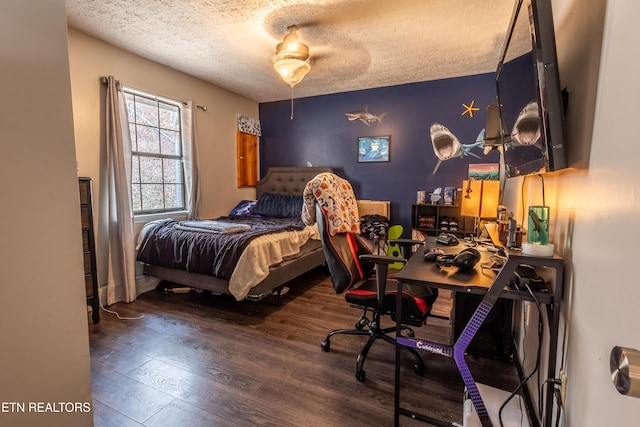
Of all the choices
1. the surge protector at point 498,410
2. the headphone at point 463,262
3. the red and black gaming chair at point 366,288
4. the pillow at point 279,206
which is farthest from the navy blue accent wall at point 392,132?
the surge protector at point 498,410

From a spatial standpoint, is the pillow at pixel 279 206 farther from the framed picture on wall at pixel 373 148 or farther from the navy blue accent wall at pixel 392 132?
the framed picture on wall at pixel 373 148

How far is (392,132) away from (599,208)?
3411mm

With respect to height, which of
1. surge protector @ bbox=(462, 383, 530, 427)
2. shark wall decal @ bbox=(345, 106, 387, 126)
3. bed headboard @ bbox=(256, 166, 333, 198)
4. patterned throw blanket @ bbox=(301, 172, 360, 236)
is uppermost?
shark wall decal @ bbox=(345, 106, 387, 126)

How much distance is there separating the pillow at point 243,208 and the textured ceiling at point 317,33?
5.63 feet

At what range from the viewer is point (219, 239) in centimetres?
271

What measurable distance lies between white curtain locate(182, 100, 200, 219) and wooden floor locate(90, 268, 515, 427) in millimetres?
1422

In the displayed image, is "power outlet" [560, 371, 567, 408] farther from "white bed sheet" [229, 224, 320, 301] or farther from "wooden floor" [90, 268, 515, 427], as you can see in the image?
"white bed sheet" [229, 224, 320, 301]

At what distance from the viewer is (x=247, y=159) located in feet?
15.3

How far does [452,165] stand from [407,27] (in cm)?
184

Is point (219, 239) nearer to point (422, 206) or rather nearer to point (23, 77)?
point (23, 77)

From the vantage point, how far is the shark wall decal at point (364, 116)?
163 inches

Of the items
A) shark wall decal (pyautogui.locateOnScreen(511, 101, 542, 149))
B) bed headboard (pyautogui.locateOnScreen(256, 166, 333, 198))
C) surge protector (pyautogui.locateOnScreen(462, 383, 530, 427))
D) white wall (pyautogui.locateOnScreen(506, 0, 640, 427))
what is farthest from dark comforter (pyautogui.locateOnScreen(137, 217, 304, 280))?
white wall (pyautogui.locateOnScreen(506, 0, 640, 427))

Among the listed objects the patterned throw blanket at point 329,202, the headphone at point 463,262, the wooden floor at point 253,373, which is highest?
the patterned throw blanket at point 329,202

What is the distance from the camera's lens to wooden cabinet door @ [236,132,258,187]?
451cm
